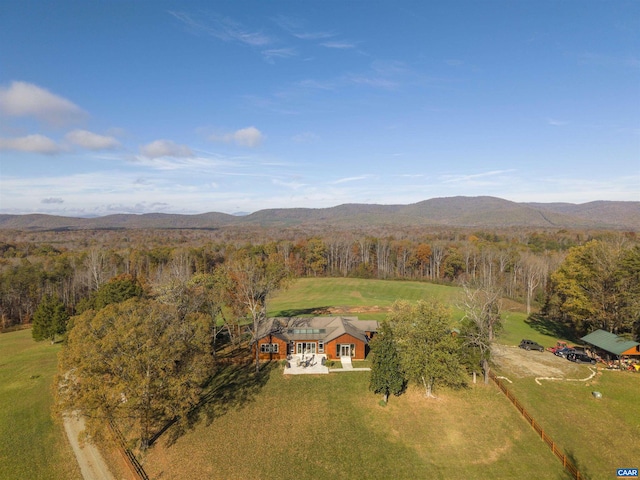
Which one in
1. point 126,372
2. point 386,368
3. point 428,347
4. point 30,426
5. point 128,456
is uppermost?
point 126,372

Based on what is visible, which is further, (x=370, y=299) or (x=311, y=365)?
(x=370, y=299)

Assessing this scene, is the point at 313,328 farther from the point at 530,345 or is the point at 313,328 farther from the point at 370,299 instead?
the point at 370,299

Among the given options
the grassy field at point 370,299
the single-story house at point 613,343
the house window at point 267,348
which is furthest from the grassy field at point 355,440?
the grassy field at point 370,299

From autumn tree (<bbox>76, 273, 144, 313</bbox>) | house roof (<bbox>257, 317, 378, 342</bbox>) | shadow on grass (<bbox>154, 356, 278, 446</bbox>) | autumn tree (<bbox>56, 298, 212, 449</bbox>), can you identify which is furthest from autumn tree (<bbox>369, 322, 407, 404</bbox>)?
autumn tree (<bbox>76, 273, 144, 313</bbox>)

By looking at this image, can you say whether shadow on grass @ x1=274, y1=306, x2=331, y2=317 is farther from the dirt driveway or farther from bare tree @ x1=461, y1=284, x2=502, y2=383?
bare tree @ x1=461, y1=284, x2=502, y2=383

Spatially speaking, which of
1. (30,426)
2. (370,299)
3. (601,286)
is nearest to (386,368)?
(30,426)

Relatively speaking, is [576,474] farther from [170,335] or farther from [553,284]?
[553,284]
